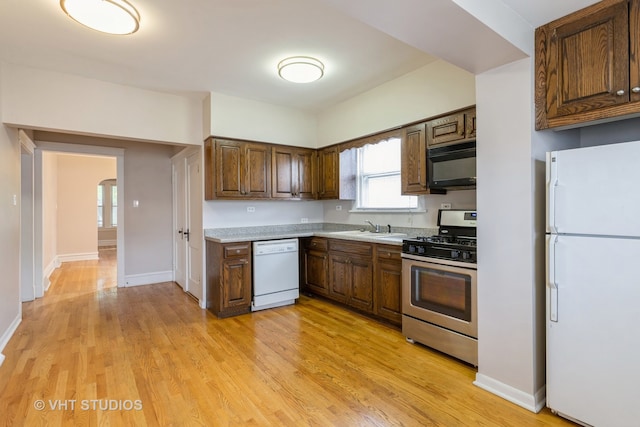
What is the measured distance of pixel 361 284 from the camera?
362 cm

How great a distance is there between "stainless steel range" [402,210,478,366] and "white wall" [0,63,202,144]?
122 inches

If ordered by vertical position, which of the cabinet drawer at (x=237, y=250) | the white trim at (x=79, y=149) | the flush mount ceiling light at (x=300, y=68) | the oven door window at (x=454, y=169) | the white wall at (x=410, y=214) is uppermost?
the flush mount ceiling light at (x=300, y=68)

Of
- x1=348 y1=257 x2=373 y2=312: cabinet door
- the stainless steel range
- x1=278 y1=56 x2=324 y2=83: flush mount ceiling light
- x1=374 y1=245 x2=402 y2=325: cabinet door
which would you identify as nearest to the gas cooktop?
the stainless steel range

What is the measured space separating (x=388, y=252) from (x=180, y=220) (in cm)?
346

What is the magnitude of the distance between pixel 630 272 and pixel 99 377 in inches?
135

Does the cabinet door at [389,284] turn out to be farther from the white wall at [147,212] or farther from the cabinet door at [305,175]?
the white wall at [147,212]

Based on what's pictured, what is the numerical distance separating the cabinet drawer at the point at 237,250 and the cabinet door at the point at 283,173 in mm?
867

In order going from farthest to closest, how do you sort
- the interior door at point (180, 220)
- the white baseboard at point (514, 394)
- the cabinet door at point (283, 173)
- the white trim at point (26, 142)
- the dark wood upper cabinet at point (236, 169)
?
the interior door at point (180, 220), the cabinet door at point (283, 173), the dark wood upper cabinet at point (236, 169), the white trim at point (26, 142), the white baseboard at point (514, 394)

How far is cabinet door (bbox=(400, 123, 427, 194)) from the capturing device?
320cm

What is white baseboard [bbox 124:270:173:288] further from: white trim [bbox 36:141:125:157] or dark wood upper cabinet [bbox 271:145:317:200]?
dark wood upper cabinet [bbox 271:145:317:200]

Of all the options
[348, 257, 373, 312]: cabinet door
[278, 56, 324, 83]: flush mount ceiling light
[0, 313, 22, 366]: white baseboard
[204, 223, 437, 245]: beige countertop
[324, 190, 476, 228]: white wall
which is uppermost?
[278, 56, 324, 83]: flush mount ceiling light

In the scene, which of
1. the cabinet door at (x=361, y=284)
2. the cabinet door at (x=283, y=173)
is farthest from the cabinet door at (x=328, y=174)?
the cabinet door at (x=361, y=284)

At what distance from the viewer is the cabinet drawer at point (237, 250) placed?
3709 mm

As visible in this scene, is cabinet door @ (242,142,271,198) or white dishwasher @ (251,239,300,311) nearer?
white dishwasher @ (251,239,300,311)
